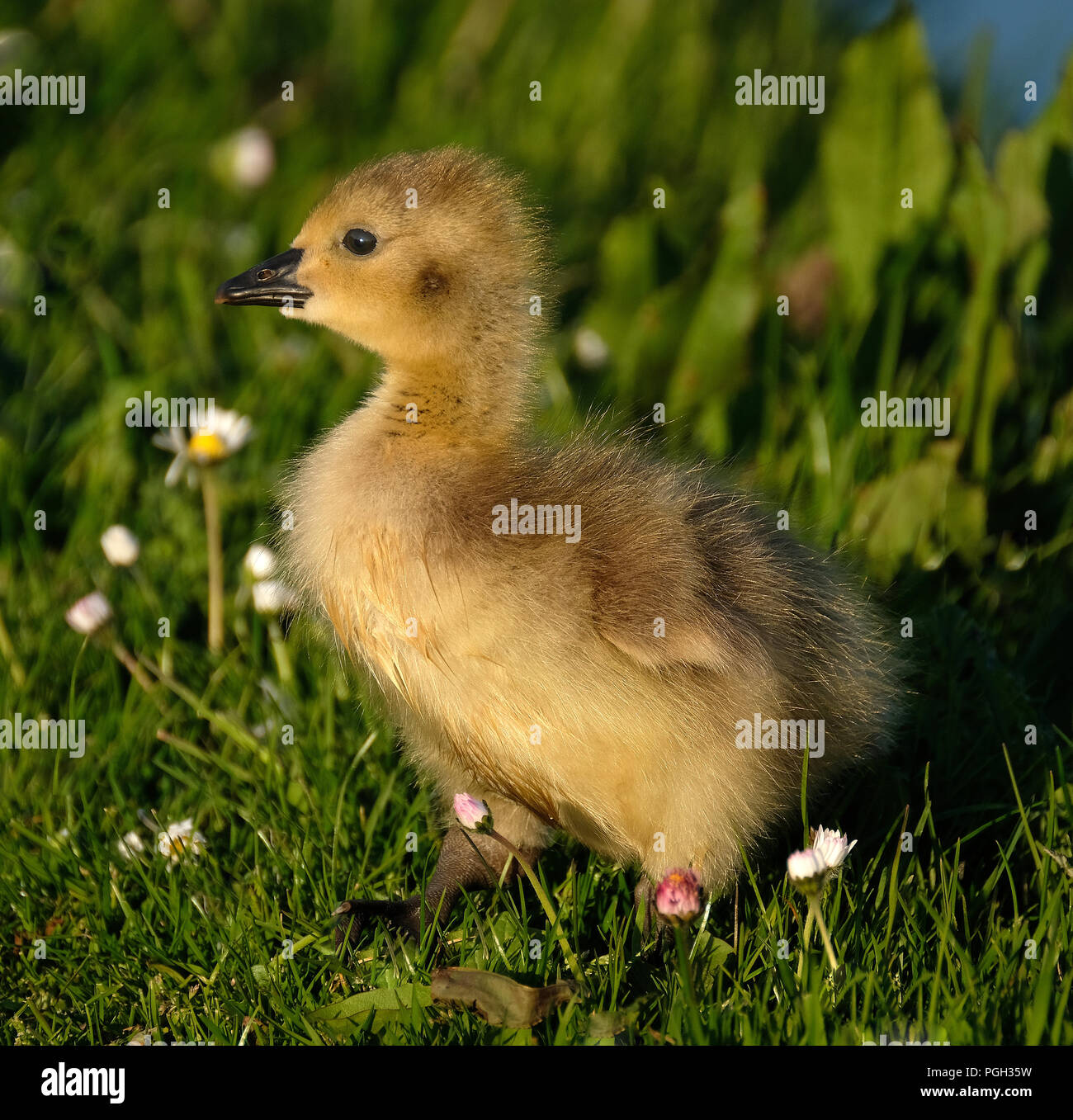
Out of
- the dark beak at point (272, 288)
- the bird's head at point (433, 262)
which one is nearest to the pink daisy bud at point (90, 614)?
the dark beak at point (272, 288)

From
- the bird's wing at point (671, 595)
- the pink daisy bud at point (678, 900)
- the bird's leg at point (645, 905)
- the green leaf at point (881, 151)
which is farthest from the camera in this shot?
the green leaf at point (881, 151)

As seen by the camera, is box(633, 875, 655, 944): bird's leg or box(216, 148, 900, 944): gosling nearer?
box(216, 148, 900, 944): gosling

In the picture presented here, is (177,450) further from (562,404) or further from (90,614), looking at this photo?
(562,404)

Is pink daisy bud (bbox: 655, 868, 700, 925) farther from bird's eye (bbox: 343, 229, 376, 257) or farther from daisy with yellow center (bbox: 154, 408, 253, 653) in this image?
daisy with yellow center (bbox: 154, 408, 253, 653)

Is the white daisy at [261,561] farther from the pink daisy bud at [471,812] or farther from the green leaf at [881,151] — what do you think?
the green leaf at [881,151]

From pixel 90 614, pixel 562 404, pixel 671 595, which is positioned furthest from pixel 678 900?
pixel 562 404

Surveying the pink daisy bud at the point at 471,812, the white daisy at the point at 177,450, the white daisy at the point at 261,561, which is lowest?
the pink daisy bud at the point at 471,812

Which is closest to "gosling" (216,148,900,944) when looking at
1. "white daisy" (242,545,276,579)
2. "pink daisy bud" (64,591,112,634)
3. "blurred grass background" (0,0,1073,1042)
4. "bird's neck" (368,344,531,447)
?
"bird's neck" (368,344,531,447)
